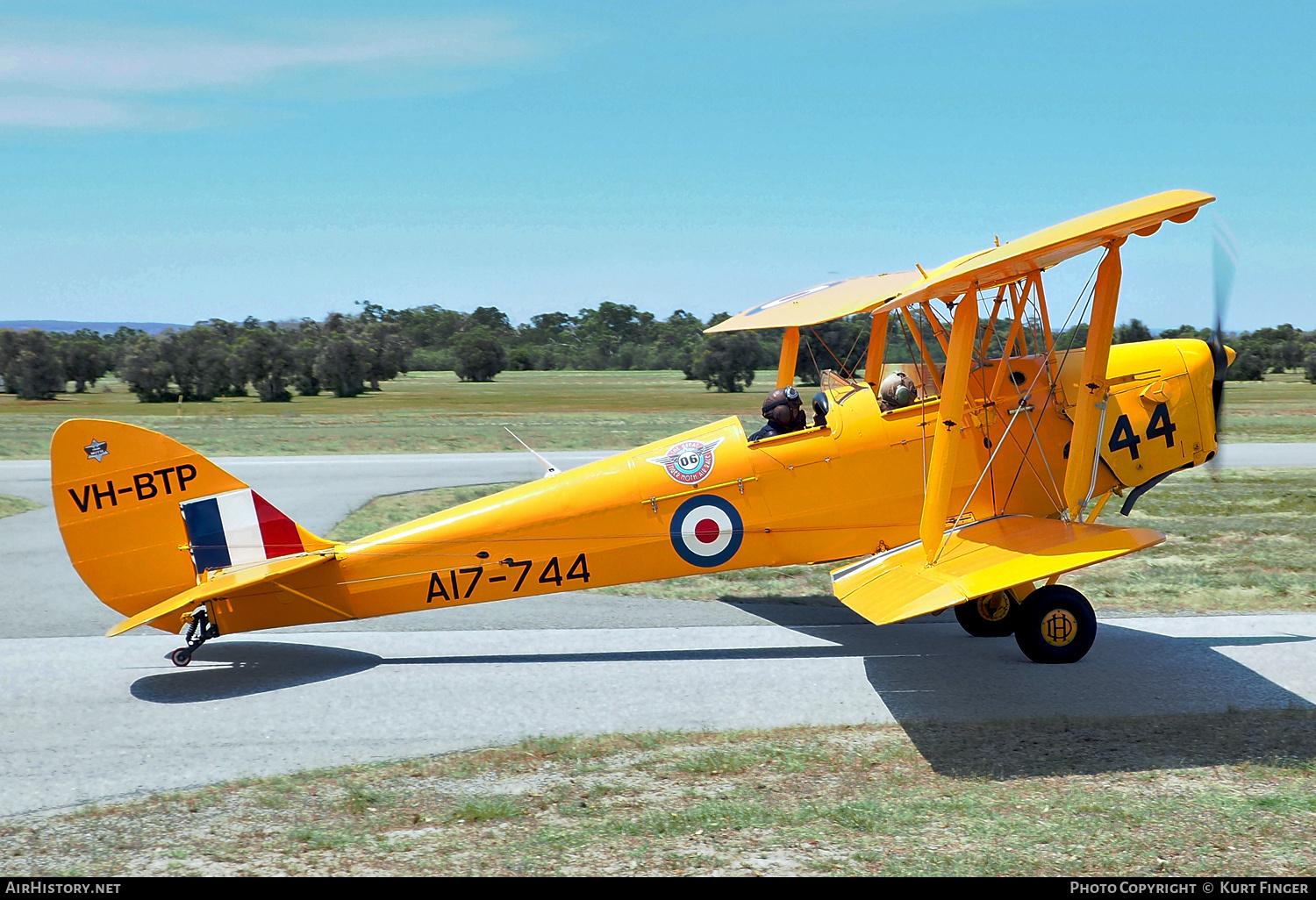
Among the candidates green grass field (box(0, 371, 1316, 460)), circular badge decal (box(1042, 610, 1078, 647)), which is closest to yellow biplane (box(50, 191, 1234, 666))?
circular badge decal (box(1042, 610, 1078, 647))

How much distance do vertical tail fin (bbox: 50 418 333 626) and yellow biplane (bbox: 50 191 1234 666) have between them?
0.01 m

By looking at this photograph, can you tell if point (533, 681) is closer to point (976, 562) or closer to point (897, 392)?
point (976, 562)

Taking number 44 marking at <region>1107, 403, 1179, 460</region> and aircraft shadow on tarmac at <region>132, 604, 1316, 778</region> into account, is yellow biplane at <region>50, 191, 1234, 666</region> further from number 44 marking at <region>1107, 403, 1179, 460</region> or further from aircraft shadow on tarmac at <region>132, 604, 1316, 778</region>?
aircraft shadow on tarmac at <region>132, 604, 1316, 778</region>

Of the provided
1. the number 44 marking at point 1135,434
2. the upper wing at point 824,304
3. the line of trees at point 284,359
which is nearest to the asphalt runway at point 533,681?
the number 44 marking at point 1135,434

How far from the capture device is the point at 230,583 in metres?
7.60

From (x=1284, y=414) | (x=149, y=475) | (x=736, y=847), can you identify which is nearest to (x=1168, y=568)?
(x=736, y=847)

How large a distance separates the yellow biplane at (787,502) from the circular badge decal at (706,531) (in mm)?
16

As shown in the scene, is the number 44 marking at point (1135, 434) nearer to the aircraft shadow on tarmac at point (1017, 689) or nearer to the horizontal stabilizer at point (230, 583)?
the aircraft shadow on tarmac at point (1017, 689)

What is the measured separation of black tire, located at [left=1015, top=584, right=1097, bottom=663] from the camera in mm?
7766

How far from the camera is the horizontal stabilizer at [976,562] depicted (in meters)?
6.54

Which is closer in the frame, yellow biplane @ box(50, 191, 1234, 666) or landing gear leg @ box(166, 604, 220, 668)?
yellow biplane @ box(50, 191, 1234, 666)

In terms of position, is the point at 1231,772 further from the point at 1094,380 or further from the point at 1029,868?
the point at 1094,380

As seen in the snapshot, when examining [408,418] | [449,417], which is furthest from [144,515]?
[408,418]

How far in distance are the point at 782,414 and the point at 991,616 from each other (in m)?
2.57
